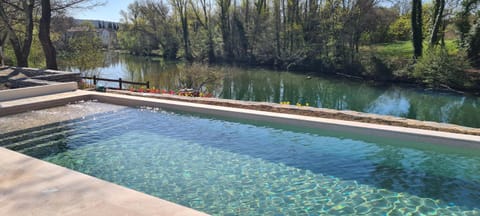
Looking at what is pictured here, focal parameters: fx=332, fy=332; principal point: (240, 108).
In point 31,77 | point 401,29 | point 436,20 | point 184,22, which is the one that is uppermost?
point 184,22

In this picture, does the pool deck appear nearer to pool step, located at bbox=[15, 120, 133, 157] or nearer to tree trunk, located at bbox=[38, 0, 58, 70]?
pool step, located at bbox=[15, 120, 133, 157]

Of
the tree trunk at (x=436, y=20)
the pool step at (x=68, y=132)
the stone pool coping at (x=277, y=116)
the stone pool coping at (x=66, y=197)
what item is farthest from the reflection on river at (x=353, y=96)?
the stone pool coping at (x=66, y=197)

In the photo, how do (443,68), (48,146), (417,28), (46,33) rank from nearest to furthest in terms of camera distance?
(48,146) → (46,33) → (443,68) → (417,28)

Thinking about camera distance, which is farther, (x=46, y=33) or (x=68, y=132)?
(x=46, y=33)

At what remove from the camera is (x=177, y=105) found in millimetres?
7887

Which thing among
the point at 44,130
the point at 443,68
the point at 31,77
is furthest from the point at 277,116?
the point at 443,68

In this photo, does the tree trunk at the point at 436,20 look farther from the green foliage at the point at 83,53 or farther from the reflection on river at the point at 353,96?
the green foliage at the point at 83,53

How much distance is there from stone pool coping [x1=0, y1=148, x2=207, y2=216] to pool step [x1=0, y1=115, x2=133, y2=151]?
86.5 inches

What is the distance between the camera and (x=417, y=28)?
69.9 ft

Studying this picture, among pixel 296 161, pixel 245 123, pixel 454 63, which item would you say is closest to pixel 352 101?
pixel 454 63

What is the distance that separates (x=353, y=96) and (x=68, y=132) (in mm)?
14133

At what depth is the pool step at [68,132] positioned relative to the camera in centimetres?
561

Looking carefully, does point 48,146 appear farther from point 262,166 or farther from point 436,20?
point 436,20

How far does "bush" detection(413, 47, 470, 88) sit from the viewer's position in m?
17.2
